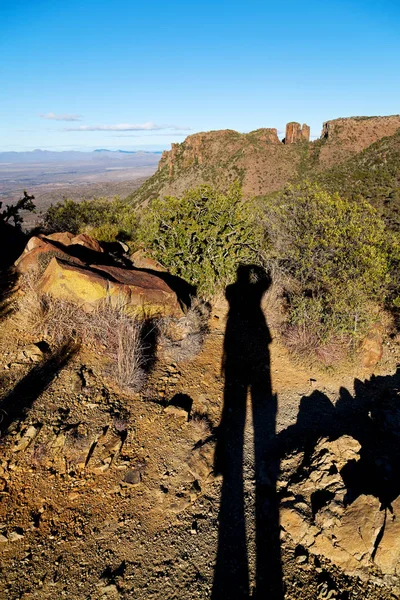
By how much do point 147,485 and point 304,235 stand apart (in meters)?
7.37

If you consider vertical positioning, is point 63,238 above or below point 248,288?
above

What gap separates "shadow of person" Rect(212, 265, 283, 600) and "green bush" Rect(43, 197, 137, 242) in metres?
6.46

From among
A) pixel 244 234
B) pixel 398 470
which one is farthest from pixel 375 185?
pixel 398 470

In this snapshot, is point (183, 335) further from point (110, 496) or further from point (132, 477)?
point (110, 496)

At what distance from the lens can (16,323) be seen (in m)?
6.13

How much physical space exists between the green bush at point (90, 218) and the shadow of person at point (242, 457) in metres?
6.46

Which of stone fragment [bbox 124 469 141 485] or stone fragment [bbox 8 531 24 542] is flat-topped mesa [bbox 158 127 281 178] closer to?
stone fragment [bbox 124 469 141 485]

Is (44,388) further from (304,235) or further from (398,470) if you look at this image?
(304,235)

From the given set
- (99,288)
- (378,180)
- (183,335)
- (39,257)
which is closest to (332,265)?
(183,335)

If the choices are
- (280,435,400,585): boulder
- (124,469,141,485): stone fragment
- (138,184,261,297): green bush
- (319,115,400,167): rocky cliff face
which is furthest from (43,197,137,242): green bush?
(319,115,400,167): rocky cliff face

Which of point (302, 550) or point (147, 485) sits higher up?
point (147, 485)

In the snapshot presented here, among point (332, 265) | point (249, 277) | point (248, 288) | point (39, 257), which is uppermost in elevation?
point (39, 257)

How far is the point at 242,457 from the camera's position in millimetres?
5379

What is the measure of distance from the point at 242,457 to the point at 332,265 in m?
5.50
